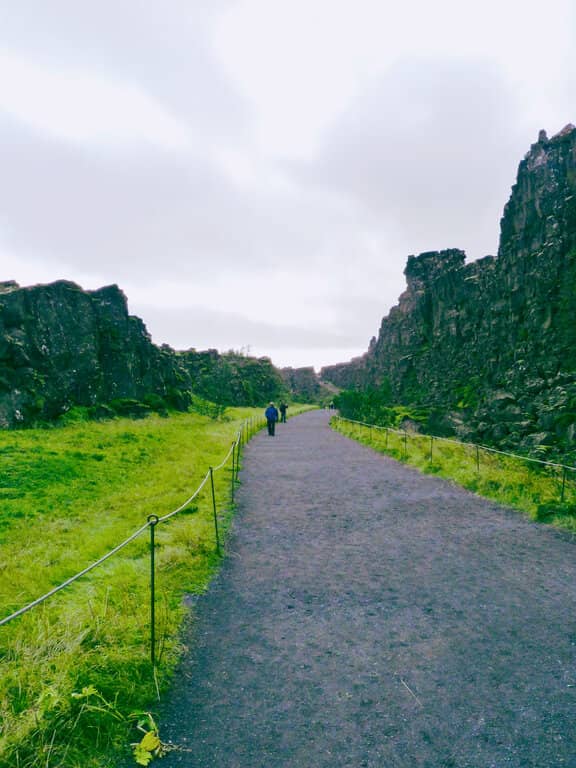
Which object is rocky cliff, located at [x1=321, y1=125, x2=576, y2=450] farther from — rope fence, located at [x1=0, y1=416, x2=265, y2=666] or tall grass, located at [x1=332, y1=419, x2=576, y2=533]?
rope fence, located at [x1=0, y1=416, x2=265, y2=666]

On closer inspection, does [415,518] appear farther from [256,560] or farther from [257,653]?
[257,653]

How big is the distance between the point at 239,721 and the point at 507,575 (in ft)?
15.7

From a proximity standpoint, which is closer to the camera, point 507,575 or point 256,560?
point 507,575

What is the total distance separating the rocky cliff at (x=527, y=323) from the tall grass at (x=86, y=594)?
71.4 feet

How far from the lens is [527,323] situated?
135 ft

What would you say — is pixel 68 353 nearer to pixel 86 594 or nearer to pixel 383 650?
pixel 86 594

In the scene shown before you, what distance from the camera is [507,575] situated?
256 inches

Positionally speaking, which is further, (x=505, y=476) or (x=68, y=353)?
(x=68, y=353)

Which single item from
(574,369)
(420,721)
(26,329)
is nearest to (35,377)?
(26,329)

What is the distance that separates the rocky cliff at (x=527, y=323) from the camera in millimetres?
32938

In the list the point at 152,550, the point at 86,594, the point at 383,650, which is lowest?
the point at 383,650

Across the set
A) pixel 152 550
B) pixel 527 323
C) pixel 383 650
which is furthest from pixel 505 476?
pixel 527 323

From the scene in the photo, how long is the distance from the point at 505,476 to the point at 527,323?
35.5 m

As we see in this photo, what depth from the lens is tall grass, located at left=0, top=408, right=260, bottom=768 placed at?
321 cm
